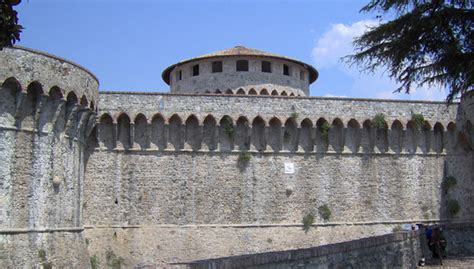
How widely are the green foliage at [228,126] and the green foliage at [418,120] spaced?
328 inches

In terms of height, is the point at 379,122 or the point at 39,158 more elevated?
the point at 379,122

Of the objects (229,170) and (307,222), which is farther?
(307,222)

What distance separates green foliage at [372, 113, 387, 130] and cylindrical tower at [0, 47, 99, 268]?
40.4 feet

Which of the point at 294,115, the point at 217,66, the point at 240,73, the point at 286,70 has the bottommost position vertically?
the point at 294,115

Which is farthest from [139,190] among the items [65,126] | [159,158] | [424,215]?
[424,215]

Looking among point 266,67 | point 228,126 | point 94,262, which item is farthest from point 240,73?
point 94,262

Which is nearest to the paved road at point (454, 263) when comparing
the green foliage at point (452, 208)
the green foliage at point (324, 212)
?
the green foliage at point (324, 212)

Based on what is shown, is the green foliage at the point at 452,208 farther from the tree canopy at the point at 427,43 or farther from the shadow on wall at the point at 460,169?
the tree canopy at the point at 427,43

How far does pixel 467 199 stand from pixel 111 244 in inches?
635

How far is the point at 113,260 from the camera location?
70.9 ft

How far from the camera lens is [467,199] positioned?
25.9 meters

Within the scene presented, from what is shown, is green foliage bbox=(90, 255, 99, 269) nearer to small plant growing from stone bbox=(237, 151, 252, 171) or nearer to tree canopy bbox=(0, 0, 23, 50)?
small plant growing from stone bbox=(237, 151, 252, 171)

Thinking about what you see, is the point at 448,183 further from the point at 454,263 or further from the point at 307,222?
the point at 454,263

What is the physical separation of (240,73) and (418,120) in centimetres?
938
